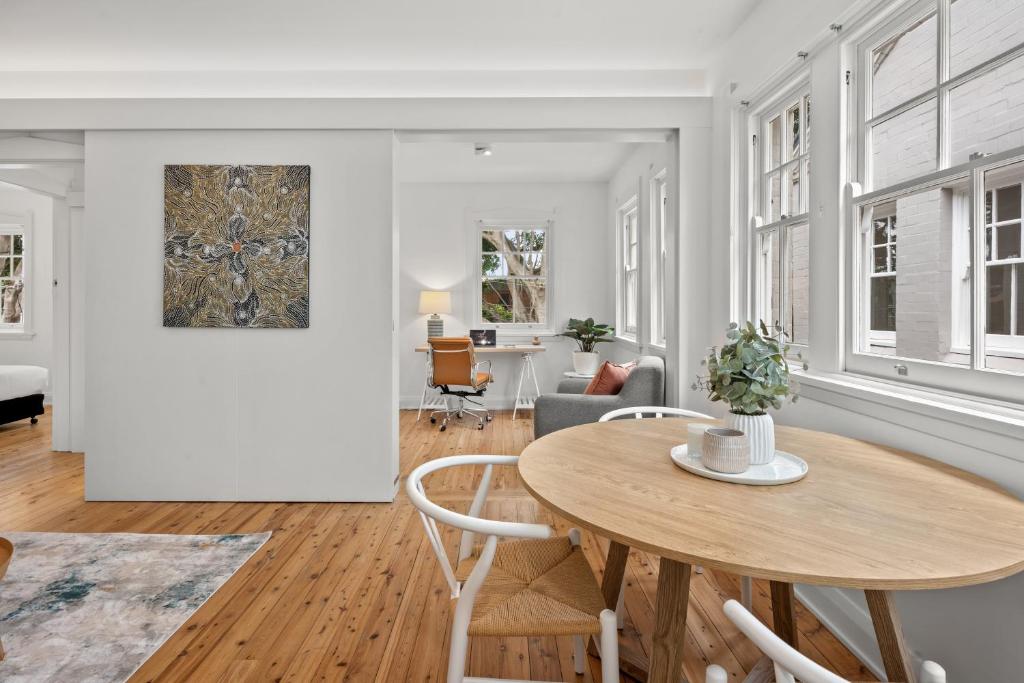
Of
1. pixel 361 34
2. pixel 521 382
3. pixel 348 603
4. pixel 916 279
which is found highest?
pixel 361 34

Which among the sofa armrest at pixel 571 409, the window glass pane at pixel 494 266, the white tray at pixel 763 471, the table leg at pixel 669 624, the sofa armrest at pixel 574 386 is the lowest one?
the table leg at pixel 669 624

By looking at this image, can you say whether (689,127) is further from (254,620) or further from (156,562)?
(156,562)

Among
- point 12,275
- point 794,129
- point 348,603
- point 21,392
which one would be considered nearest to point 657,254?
point 794,129

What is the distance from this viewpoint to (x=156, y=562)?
2.39 m

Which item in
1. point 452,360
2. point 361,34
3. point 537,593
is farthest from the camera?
point 452,360

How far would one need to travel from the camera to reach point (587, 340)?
18.2 ft

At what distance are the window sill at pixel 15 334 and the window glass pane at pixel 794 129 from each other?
8.05 m

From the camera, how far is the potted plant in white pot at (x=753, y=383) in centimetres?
138

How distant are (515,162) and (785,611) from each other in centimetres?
454

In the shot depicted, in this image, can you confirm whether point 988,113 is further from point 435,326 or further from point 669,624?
point 435,326

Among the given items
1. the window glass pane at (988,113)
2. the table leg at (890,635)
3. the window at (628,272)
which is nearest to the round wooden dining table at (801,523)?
the table leg at (890,635)

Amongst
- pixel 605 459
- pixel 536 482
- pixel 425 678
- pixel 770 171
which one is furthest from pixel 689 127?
pixel 425 678

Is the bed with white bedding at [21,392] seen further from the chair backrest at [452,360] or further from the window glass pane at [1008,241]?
the window glass pane at [1008,241]

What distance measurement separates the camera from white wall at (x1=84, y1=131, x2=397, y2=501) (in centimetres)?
312
